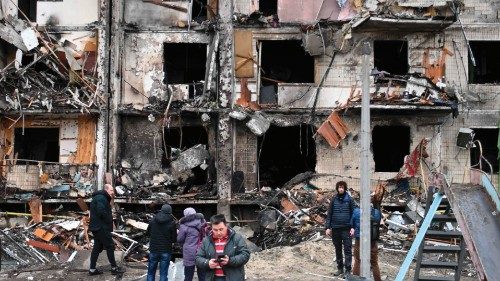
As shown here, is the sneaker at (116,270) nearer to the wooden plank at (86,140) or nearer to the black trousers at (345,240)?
the black trousers at (345,240)

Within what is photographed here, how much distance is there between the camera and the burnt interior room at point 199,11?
2116 cm

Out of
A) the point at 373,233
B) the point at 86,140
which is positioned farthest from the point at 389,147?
the point at 373,233

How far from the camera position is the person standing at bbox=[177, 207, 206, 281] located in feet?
33.1

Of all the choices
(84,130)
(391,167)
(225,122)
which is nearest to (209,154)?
(225,122)

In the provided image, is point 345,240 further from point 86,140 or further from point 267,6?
point 267,6

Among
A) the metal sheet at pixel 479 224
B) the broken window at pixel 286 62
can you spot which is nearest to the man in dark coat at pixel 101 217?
the metal sheet at pixel 479 224

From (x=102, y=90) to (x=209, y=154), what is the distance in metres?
4.20

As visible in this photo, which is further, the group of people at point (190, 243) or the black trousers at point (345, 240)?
the black trousers at point (345, 240)

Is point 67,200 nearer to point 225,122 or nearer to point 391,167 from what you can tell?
point 225,122

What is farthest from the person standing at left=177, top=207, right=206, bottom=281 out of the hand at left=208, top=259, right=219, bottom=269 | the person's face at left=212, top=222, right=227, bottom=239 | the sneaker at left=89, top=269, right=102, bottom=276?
the hand at left=208, top=259, right=219, bottom=269

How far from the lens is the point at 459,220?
606 cm

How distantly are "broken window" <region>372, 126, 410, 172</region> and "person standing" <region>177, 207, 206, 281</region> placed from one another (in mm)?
12292

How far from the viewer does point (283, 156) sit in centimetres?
2348

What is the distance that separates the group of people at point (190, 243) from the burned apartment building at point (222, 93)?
7.79m
